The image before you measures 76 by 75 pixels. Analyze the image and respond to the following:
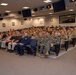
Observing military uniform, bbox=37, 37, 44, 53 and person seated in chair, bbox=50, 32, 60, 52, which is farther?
military uniform, bbox=37, 37, 44, 53

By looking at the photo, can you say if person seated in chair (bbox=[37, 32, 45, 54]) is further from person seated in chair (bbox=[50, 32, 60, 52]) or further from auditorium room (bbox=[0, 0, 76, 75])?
person seated in chair (bbox=[50, 32, 60, 52])

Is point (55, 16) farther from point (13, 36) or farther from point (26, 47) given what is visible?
point (26, 47)

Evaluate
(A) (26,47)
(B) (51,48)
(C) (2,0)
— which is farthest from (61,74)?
(C) (2,0)

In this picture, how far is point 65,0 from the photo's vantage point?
7.13 m

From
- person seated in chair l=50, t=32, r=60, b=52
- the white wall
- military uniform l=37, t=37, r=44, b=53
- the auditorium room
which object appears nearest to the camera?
the auditorium room

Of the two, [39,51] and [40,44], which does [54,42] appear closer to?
[40,44]

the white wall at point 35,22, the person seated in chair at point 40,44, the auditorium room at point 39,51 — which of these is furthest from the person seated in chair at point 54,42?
the white wall at point 35,22

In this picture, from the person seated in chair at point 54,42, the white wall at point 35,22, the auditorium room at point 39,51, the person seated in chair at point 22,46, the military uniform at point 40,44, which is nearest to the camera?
the auditorium room at point 39,51

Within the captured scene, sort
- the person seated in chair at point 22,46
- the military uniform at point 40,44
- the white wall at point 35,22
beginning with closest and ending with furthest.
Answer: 1. the military uniform at point 40,44
2. the person seated in chair at point 22,46
3. the white wall at point 35,22

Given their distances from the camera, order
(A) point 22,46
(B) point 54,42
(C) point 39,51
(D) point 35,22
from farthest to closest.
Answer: (D) point 35,22 → (C) point 39,51 → (A) point 22,46 → (B) point 54,42

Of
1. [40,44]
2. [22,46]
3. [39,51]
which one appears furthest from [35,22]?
[40,44]

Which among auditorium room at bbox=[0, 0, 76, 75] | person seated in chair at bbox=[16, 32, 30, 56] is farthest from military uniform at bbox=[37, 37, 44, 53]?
person seated in chair at bbox=[16, 32, 30, 56]

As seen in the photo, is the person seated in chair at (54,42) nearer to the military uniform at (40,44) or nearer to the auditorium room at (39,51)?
the auditorium room at (39,51)

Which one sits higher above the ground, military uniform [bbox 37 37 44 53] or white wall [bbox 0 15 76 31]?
white wall [bbox 0 15 76 31]
